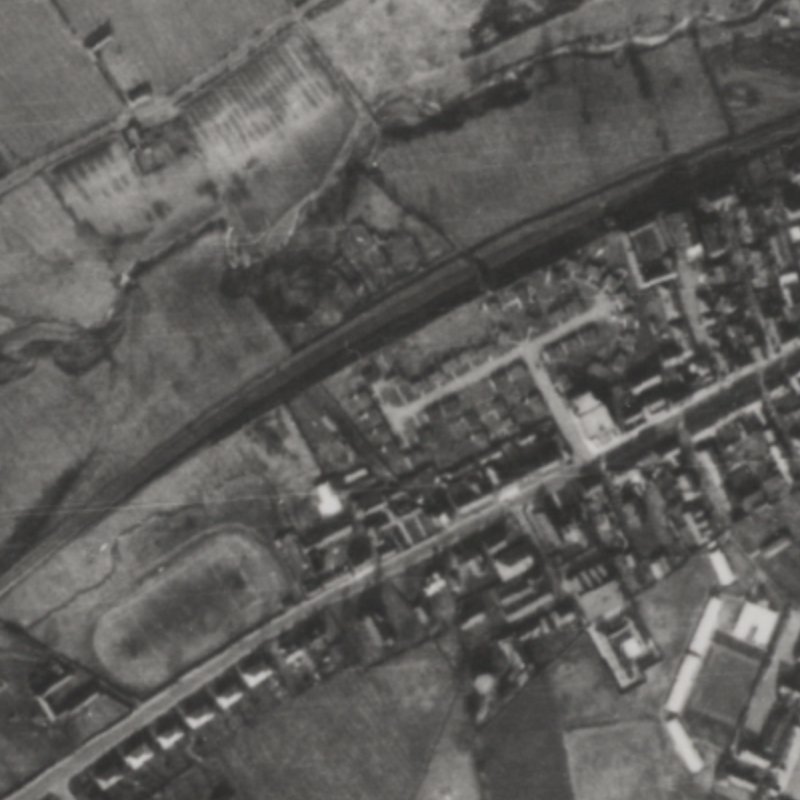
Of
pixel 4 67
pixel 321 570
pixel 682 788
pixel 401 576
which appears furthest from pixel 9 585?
pixel 682 788

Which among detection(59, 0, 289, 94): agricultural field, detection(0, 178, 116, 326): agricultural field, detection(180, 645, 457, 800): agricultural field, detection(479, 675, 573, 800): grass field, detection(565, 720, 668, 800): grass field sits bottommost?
detection(565, 720, 668, 800): grass field

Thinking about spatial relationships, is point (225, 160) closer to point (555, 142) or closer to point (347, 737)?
point (555, 142)

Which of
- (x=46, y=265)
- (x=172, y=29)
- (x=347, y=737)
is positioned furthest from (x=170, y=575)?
(x=172, y=29)

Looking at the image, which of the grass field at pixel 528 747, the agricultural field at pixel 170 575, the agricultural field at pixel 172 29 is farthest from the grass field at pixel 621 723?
the agricultural field at pixel 172 29

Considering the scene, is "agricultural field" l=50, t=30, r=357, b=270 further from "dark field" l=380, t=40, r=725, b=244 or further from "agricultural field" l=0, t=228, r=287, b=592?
"dark field" l=380, t=40, r=725, b=244

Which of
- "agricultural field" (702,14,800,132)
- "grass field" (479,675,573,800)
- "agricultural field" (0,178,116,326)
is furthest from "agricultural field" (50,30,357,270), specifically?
"grass field" (479,675,573,800)

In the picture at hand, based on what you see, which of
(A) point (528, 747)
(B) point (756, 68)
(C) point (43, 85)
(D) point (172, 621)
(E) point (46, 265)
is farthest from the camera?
(B) point (756, 68)

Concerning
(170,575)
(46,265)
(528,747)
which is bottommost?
(528,747)
